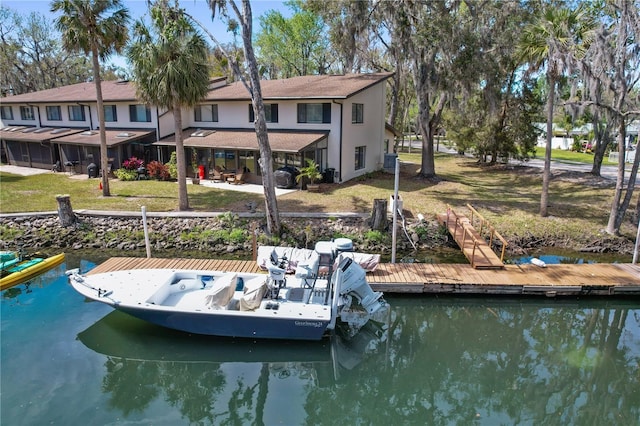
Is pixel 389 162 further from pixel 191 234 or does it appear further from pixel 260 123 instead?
pixel 191 234

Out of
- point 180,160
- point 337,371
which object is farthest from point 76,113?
point 337,371

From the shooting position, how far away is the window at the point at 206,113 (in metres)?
24.1

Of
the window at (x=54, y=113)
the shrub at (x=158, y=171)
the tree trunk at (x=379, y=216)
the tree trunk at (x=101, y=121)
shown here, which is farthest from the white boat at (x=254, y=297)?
the window at (x=54, y=113)

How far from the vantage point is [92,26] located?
1594cm

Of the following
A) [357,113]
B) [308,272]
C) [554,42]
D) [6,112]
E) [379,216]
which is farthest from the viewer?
[6,112]

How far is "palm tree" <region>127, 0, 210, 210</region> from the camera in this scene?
47.7ft

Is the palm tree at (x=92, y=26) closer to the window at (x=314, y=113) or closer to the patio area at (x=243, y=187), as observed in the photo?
the patio area at (x=243, y=187)

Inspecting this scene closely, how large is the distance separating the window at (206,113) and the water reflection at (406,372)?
16344mm

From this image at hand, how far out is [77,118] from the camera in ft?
89.8

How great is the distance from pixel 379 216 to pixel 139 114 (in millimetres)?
17644

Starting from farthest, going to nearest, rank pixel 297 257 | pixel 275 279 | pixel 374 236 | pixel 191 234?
pixel 191 234
pixel 374 236
pixel 297 257
pixel 275 279

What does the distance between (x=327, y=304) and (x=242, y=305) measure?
1781 mm

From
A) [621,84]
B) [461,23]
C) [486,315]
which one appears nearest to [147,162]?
[461,23]

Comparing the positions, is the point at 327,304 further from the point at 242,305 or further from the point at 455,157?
the point at 455,157
